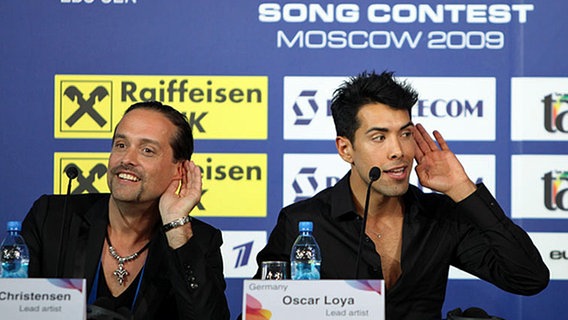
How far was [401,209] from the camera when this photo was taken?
8.84 ft

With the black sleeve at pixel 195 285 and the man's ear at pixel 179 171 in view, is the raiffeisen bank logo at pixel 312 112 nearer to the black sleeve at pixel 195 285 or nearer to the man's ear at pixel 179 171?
the man's ear at pixel 179 171

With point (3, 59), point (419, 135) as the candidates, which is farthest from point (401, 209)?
point (3, 59)

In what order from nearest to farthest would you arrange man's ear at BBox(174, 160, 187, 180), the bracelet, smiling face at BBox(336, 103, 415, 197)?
the bracelet < smiling face at BBox(336, 103, 415, 197) < man's ear at BBox(174, 160, 187, 180)

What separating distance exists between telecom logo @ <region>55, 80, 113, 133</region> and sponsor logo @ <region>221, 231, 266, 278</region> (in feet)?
2.15

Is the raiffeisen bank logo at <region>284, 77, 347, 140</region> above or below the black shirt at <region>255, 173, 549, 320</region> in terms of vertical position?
above

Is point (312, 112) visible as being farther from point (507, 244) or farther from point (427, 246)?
point (507, 244)

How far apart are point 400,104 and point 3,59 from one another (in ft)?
5.68

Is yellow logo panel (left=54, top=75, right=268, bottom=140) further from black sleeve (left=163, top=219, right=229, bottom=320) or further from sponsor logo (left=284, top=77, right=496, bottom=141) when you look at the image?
black sleeve (left=163, top=219, right=229, bottom=320)

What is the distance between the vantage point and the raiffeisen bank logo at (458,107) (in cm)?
337

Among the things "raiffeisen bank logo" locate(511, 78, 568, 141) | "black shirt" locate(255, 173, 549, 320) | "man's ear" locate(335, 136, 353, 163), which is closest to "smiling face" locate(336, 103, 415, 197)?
"man's ear" locate(335, 136, 353, 163)

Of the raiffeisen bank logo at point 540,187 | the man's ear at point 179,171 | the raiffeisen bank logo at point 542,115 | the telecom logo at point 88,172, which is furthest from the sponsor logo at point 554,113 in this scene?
the telecom logo at point 88,172

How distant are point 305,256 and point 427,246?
436mm

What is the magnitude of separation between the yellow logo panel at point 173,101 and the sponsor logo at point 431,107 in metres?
0.12

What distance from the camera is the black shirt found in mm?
2461
